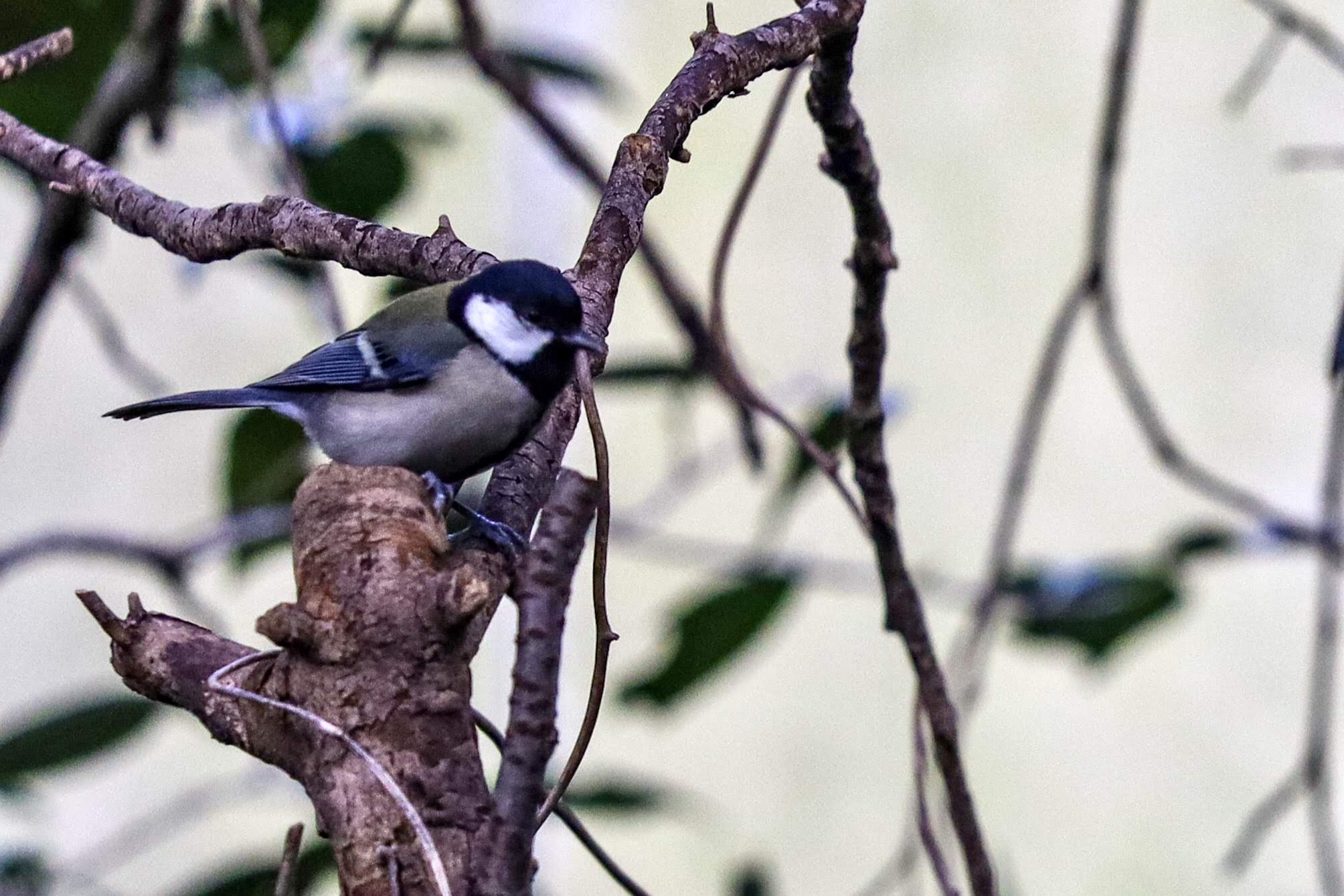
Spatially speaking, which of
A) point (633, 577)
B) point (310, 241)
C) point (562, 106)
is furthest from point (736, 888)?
point (562, 106)

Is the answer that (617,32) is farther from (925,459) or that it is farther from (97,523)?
(97,523)

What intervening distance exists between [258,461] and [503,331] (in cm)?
52

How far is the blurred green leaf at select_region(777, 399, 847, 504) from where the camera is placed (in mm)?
1298

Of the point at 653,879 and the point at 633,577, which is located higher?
the point at 633,577

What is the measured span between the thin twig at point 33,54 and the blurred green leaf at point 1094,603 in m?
0.96

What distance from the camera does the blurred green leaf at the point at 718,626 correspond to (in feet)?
4.17

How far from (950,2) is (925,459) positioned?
0.82 m

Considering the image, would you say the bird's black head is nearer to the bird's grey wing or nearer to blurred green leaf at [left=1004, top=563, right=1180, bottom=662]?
the bird's grey wing

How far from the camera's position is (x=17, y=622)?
8.41ft

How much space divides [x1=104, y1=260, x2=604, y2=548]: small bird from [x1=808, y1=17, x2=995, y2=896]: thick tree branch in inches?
7.1

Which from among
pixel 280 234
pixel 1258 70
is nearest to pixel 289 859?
pixel 280 234

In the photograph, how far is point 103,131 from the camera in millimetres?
1201

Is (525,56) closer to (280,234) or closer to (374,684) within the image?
(280,234)

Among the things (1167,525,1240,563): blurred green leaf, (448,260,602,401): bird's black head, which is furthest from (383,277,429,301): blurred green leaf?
(1167,525,1240,563): blurred green leaf
